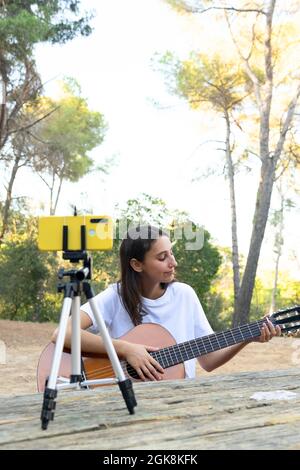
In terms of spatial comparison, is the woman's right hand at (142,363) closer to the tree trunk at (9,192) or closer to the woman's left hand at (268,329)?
the woman's left hand at (268,329)

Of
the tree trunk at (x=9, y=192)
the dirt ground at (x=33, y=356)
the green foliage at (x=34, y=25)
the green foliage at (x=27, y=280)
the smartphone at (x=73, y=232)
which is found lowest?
the dirt ground at (x=33, y=356)

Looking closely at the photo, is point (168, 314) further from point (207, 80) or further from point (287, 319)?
point (207, 80)

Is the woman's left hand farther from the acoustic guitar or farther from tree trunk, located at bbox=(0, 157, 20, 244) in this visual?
tree trunk, located at bbox=(0, 157, 20, 244)

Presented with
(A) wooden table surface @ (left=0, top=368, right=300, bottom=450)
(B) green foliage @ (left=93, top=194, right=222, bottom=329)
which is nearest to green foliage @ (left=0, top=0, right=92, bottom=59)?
(B) green foliage @ (left=93, top=194, right=222, bottom=329)

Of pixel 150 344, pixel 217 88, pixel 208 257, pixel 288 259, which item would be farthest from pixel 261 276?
pixel 150 344

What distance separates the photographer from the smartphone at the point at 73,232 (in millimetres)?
1365

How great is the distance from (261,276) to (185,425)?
21.4 metres

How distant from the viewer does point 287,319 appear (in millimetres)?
2092

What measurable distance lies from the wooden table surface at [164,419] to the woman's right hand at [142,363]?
0.27 metres

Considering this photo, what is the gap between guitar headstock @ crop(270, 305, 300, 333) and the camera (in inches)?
81.4

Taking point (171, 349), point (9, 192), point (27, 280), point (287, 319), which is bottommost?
point (27, 280)

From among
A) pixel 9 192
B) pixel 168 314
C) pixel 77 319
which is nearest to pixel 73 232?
pixel 77 319

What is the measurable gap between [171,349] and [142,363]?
0.17 meters

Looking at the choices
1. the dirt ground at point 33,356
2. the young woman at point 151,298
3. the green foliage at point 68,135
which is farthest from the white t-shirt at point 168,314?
the green foliage at point 68,135
